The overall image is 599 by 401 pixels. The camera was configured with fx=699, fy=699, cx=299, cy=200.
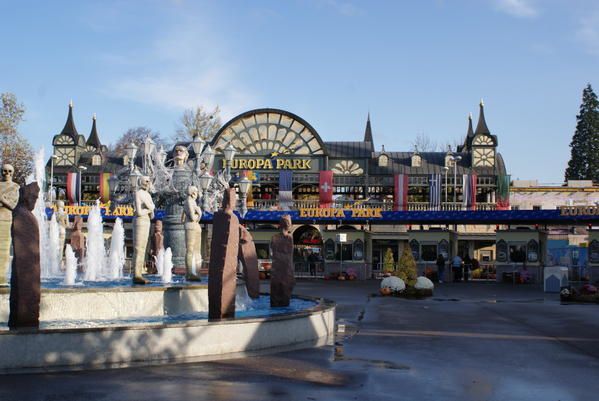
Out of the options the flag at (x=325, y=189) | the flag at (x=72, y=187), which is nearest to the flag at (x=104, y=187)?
the flag at (x=72, y=187)

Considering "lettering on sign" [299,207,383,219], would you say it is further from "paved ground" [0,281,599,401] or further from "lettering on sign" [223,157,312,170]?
"paved ground" [0,281,599,401]

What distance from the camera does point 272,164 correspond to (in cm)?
5938

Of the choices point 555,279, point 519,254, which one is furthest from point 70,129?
point 555,279

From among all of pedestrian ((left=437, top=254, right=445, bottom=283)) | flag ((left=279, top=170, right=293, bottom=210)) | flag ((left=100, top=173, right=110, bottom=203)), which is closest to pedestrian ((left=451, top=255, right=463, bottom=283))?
pedestrian ((left=437, top=254, right=445, bottom=283))

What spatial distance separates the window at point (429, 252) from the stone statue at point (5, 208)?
30635mm

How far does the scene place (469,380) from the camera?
884 cm

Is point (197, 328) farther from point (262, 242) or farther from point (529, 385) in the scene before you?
point (262, 242)

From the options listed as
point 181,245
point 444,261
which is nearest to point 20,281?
point 181,245

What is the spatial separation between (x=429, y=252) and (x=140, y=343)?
32.5 m

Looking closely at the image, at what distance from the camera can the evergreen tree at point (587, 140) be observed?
81500 mm

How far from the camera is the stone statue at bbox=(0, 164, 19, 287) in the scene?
12.1 metres

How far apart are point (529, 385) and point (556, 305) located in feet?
45.0

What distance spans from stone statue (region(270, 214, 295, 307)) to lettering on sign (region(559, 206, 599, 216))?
95.0 ft

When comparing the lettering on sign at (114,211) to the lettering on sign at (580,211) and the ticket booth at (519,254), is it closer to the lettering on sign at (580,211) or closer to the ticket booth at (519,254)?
the ticket booth at (519,254)
